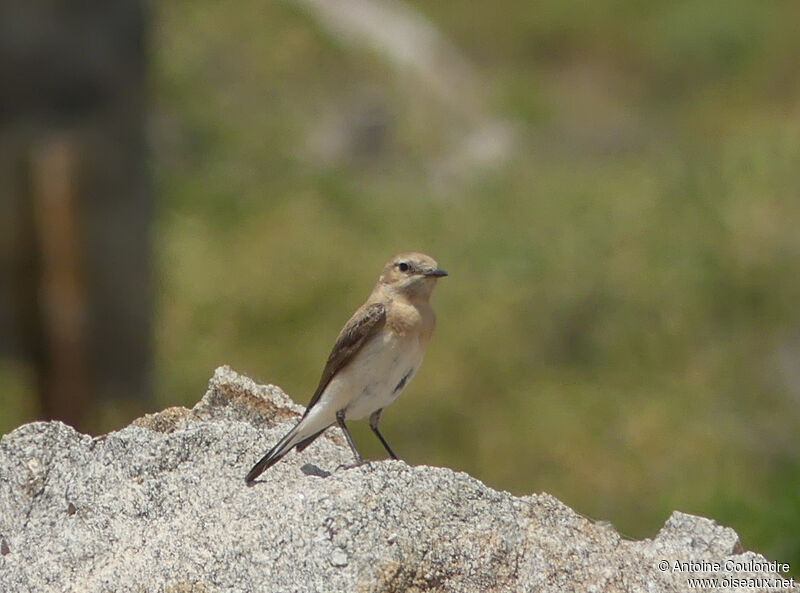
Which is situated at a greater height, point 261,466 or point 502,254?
point 502,254

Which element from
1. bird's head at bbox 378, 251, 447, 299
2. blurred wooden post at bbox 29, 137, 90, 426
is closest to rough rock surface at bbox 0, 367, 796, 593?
bird's head at bbox 378, 251, 447, 299

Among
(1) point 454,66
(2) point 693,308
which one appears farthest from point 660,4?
(2) point 693,308

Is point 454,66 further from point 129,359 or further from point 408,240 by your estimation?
point 129,359

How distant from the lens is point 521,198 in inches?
643

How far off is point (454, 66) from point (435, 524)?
19.0 m

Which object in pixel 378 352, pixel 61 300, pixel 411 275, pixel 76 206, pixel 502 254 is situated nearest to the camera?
pixel 378 352

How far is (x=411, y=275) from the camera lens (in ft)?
20.6

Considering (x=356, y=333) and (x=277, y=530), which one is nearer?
(x=277, y=530)

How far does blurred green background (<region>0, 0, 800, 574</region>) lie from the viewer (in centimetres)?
1151

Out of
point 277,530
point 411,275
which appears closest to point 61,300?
point 411,275

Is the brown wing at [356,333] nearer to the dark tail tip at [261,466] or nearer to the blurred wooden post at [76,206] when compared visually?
the dark tail tip at [261,466]

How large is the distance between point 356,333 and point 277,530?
1650 mm

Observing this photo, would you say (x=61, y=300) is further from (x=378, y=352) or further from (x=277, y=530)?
(x=277, y=530)

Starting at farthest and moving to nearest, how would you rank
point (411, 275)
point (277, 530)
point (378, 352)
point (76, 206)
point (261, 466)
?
point (76, 206) < point (411, 275) < point (378, 352) < point (261, 466) < point (277, 530)
